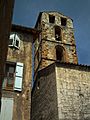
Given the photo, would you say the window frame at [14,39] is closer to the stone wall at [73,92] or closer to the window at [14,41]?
the window at [14,41]

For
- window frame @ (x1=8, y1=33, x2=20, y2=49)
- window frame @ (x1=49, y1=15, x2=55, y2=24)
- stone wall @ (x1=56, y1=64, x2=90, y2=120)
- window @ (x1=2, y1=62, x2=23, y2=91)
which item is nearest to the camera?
window @ (x1=2, y1=62, x2=23, y2=91)

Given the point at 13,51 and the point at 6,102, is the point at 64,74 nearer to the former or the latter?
the point at 13,51

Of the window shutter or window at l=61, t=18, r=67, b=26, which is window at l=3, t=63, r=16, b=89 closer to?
the window shutter

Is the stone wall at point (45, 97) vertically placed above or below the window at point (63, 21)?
below

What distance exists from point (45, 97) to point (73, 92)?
4.89 feet

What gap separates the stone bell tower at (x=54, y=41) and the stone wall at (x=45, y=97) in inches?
160

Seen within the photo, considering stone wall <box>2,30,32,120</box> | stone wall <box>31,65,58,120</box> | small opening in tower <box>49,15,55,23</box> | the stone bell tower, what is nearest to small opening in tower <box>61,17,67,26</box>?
the stone bell tower

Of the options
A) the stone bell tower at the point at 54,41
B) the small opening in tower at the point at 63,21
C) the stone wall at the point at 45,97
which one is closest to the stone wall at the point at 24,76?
the stone wall at the point at 45,97

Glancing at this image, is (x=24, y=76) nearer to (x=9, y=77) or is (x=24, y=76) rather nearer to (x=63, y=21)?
(x=9, y=77)

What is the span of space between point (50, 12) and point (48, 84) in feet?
35.4

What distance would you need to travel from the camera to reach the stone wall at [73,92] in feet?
35.2

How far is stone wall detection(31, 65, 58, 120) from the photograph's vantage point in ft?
36.6

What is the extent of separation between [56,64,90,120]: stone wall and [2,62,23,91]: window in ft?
8.10

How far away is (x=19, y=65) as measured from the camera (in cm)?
980
